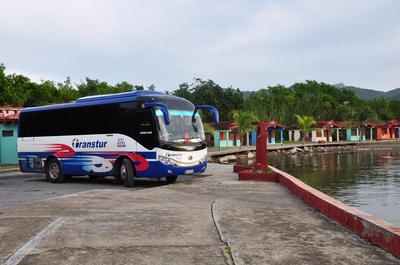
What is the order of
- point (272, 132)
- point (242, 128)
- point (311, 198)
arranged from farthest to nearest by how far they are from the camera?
point (272, 132)
point (242, 128)
point (311, 198)

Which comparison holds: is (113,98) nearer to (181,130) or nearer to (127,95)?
(127,95)

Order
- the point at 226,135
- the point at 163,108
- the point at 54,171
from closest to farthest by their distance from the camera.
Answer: the point at 163,108 < the point at 54,171 < the point at 226,135

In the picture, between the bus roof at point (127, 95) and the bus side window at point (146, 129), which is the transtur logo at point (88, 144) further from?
the bus side window at point (146, 129)

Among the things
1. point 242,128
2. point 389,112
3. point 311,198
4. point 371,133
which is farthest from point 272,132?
point 311,198

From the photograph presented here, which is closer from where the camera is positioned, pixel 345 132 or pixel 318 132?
pixel 318 132

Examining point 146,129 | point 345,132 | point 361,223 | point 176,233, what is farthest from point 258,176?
point 345,132

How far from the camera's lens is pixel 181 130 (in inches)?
568

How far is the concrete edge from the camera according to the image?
5.69 meters

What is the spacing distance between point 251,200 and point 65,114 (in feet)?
29.0

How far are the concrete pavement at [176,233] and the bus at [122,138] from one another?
3534 mm

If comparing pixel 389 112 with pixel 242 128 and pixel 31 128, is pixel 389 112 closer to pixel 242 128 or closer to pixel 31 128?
pixel 242 128

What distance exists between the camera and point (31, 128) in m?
17.6

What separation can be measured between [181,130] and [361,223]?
8504 mm

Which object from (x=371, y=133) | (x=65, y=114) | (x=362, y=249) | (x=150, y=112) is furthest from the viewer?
(x=371, y=133)
